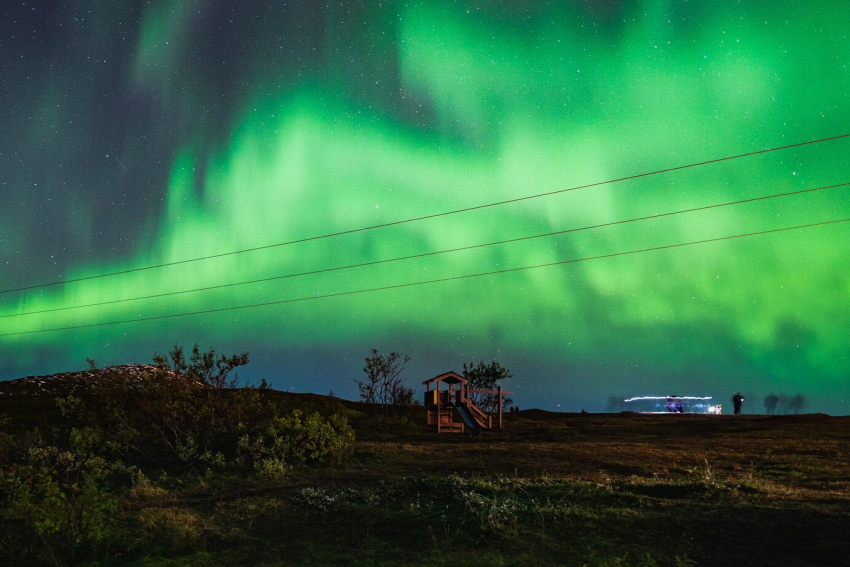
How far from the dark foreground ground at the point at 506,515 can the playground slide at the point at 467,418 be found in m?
16.6

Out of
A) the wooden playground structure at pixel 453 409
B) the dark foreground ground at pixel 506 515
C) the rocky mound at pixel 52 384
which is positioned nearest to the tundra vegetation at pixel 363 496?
the dark foreground ground at pixel 506 515

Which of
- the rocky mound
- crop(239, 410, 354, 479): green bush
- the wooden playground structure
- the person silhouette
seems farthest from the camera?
the rocky mound

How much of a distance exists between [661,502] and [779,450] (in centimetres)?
1399

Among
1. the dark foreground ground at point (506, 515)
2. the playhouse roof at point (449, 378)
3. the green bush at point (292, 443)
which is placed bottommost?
the dark foreground ground at point (506, 515)

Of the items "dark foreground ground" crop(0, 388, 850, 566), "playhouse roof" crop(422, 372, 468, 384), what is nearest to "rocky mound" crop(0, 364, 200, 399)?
"playhouse roof" crop(422, 372, 468, 384)

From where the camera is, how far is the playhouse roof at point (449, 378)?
37.4 metres

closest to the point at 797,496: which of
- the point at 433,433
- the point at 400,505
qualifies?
the point at 400,505

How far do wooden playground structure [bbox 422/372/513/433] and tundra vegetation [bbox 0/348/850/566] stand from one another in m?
10.4

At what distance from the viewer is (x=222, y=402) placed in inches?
824

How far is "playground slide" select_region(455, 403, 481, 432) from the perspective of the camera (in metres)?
36.2

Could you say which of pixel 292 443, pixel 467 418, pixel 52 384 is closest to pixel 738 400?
pixel 467 418

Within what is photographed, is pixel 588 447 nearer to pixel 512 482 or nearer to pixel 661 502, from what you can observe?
pixel 512 482

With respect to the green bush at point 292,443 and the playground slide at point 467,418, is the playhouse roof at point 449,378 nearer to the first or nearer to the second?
the playground slide at point 467,418

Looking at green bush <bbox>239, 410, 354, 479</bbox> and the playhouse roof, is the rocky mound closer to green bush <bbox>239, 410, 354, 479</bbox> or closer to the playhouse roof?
the playhouse roof
